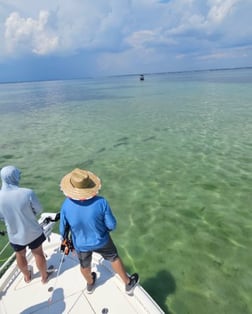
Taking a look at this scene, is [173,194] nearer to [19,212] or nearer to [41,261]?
[41,261]

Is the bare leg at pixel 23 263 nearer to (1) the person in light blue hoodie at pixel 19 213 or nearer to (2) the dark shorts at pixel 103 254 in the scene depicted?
(1) the person in light blue hoodie at pixel 19 213

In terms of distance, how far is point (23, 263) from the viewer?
165 inches

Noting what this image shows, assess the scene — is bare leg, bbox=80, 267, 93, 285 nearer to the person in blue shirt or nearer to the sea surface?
the person in blue shirt

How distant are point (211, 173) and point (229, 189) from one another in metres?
1.41

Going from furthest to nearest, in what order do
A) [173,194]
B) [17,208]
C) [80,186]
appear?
[173,194]
[17,208]
[80,186]

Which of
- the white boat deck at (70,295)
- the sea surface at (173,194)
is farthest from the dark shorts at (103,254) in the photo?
the sea surface at (173,194)

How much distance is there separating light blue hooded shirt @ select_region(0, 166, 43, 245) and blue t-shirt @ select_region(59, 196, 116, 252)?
0.58 m

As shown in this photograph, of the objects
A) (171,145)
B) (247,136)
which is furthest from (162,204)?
(247,136)

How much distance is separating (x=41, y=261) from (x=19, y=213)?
107 cm

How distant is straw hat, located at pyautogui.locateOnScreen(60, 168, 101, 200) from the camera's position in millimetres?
3320

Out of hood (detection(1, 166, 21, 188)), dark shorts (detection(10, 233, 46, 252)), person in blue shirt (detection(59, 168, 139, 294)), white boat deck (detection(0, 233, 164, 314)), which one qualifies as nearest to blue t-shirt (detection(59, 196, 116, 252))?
person in blue shirt (detection(59, 168, 139, 294))

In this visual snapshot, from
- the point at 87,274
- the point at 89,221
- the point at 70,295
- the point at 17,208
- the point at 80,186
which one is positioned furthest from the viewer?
the point at 70,295

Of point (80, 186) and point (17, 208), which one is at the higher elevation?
point (80, 186)

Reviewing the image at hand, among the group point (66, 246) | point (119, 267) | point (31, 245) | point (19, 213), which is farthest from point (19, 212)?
point (119, 267)
